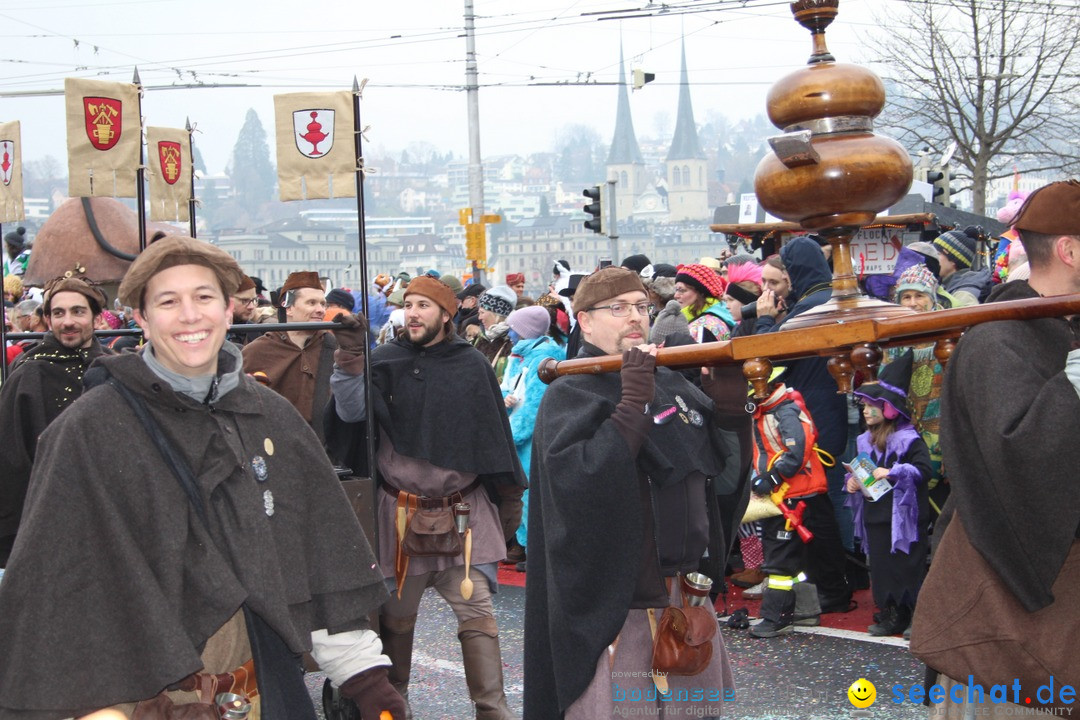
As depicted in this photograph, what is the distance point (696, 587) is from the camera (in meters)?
4.13

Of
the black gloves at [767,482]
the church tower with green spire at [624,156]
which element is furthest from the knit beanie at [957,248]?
the church tower with green spire at [624,156]

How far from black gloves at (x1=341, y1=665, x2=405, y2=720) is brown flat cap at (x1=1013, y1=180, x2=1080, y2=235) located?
2.15m

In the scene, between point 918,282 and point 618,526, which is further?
point 918,282

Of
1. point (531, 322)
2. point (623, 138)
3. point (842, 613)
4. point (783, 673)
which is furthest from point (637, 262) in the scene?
point (623, 138)

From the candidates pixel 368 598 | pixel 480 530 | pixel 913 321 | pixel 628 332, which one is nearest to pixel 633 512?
pixel 628 332

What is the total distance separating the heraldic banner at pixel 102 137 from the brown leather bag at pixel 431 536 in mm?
2520

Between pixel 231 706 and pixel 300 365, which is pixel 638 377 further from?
pixel 300 365

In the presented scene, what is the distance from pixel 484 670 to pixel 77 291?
9.69ft

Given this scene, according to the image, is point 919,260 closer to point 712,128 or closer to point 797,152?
point 797,152

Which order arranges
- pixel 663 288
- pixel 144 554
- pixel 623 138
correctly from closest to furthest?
pixel 144 554 < pixel 663 288 < pixel 623 138

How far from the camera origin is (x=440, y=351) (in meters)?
6.24

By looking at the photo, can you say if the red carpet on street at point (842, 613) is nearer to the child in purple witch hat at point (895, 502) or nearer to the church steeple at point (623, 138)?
the child in purple witch hat at point (895, 502)

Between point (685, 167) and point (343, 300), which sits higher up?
point (685, 167)

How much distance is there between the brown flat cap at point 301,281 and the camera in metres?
6.92
